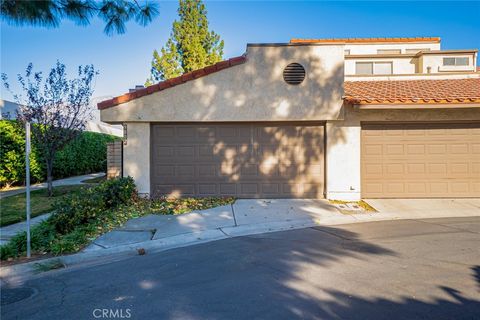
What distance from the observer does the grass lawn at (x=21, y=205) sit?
778 centimetres

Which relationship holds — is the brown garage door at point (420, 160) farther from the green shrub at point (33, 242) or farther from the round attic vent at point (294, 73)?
the green shrub at point (33, 242)

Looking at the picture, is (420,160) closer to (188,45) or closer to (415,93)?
(415,93)

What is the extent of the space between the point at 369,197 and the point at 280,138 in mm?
3356

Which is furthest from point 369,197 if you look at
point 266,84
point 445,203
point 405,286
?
point 405,286

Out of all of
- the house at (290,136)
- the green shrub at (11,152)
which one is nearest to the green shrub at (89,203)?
the house at (290,136)

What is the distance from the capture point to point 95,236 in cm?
640

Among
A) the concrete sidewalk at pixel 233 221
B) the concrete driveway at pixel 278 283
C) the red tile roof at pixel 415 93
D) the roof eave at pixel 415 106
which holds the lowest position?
the concrete driveway at pixel 278 283

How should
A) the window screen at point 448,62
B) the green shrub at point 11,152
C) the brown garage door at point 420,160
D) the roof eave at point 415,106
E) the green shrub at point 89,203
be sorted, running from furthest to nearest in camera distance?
the window screen at point 448,62 → the green shrub at point 11,152 → the brown garage door at point 420,160 → the roof eave at point 415,106 → the green shrub at point 89,203

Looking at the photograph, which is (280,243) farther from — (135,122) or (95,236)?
(135,122)

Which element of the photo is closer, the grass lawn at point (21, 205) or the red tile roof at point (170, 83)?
the grass lawn at point (21, 205)

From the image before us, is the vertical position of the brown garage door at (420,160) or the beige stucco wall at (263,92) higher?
the beige stucco wall at (263,92)

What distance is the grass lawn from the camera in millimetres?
7781

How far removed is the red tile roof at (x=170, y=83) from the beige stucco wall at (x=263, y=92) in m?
0.12

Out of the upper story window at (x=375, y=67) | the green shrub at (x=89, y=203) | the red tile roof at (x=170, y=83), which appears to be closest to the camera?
the green shrub at (x=89, y=203)
